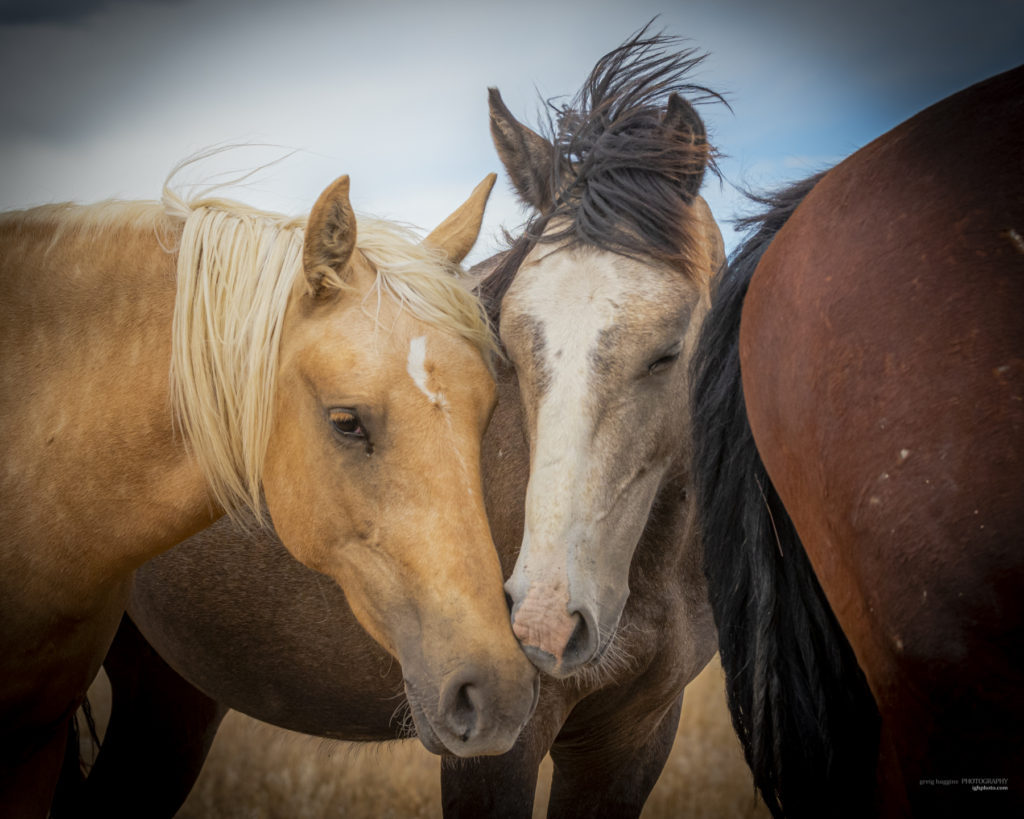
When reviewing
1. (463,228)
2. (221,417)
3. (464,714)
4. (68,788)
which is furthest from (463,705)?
(68,788)

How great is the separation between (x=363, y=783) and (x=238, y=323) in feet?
12.9

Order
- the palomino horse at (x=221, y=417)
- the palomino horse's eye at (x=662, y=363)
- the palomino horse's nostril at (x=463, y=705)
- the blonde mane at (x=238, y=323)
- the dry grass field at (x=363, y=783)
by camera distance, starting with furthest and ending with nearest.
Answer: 1. the dry grass field at (x=363, y=783)
2. the palomino horse's eye at (x=662, y=363)
3. the blonde mane at (x=238, y=323)
4. the palomino horse at (x=221, y=417)
5. the palomino horse's nostril at (x=463, y=705)

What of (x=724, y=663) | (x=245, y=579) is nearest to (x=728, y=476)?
(x=724, y=663)

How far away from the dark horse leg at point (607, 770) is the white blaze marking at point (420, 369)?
1681mm

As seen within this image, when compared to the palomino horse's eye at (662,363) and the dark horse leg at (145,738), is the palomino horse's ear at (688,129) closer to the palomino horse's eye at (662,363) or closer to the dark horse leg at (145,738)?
the palomino horse's eye at (662,363)

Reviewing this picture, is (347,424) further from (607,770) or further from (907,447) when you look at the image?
(607,770)

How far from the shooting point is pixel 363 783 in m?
4.87

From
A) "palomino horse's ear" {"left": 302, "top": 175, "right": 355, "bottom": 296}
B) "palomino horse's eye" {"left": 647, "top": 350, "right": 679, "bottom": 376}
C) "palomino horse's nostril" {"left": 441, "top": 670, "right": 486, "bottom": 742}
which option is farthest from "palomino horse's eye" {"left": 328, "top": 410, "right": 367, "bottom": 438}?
"palomino horse's eye" {"left": 647, "top": 350, "right": 679, "bottom": 376}

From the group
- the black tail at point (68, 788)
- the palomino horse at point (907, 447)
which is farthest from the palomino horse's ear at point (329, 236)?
the black tail at point (68, 788)

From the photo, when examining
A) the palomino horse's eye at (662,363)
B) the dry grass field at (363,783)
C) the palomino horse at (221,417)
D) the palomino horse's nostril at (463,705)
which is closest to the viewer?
the palomino horse's nostril at (463,705)

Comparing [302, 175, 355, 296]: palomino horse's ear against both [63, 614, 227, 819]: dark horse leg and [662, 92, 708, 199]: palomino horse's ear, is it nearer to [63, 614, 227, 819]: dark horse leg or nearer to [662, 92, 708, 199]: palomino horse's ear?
[662, 92, 708, 199]: palomino horse's ear

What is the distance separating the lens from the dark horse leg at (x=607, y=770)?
294cm

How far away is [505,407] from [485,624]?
1.06 m

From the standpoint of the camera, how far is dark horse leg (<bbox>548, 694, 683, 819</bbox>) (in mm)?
2941
